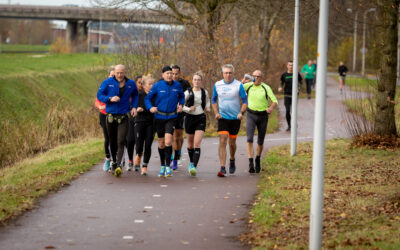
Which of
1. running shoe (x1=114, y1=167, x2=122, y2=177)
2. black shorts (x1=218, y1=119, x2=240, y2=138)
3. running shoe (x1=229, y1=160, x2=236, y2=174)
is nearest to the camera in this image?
running shoe (x1=114, y1=167, x2=122, y2=177)

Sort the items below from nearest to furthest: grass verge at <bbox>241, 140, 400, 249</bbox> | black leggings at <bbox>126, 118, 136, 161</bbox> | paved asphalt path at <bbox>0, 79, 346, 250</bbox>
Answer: grass verge at <bbox>241, 140, 400, 249</bbox>, paved asphalt path at <bbox>0, 79, 346, 250</bbox>, black leggings at <bbox>126, 118, 136, 161</bbox>

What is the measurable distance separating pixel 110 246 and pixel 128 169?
5.34 metres

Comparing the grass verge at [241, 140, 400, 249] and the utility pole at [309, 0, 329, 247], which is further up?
the utility pole at [309, 0, 329, 247]

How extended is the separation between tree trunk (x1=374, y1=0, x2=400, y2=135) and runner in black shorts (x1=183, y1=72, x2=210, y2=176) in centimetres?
505

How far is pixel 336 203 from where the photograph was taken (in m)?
9.02

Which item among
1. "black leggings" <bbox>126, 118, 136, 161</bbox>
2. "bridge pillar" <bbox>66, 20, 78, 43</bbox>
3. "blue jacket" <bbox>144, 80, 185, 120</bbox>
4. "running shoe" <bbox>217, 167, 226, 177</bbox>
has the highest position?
"bridge pillar" <bbox>66, 20, 78, 43</bbox>

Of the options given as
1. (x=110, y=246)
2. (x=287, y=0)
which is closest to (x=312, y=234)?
(x=110, y=246)

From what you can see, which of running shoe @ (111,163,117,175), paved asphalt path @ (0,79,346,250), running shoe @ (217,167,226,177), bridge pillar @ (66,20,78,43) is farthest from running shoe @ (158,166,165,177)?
bridge pillar @ (66,20,78,43)

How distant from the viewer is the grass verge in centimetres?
713

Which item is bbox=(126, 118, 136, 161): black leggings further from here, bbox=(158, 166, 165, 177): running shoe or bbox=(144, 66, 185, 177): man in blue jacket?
bbox=(158, 166, 165, 177): running shoe

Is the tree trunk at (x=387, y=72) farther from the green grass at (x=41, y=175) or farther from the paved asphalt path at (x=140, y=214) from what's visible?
the green grass at (x=41, y=175)

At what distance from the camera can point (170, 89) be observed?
37.4 ft

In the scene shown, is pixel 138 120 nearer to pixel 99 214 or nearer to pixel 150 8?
pixel 99 214

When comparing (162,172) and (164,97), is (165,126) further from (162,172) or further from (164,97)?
(162,172)
